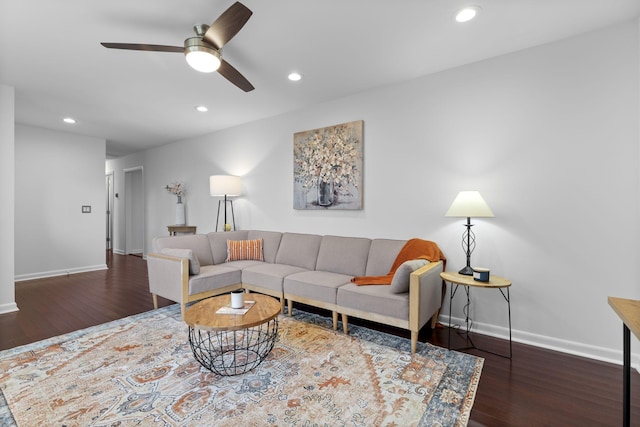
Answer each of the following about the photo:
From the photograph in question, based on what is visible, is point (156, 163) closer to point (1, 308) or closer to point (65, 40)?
point (1, 308)

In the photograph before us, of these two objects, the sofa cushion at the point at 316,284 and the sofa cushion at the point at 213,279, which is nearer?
the sofa cushion at the point at 316,284

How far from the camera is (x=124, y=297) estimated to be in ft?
12.5

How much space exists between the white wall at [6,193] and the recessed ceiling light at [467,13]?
4.62 m

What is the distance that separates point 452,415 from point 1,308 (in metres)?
4.58

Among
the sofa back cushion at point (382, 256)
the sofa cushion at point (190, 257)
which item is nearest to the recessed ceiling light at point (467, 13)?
the sofa back cushion at point (382, 256)

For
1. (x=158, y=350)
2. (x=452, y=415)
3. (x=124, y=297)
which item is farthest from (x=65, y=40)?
(x=452, y=415)

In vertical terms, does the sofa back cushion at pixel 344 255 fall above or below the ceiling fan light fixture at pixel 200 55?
below

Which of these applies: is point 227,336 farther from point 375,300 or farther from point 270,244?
point 270,244

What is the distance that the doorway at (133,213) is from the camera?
725 centimetres

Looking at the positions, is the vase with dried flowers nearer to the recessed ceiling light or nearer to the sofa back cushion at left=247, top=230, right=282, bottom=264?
the sofa back cushion at left=247, top=230, right=282, bottom=264

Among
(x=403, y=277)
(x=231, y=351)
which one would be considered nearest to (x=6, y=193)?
(x=231, y=351)

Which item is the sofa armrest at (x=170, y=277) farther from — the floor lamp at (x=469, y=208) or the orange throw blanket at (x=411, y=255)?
the floor lamp at (x=469, y=208)

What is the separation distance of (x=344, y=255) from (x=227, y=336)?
4.83 feet

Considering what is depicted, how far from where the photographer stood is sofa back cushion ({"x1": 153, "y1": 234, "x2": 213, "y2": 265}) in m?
3.58
